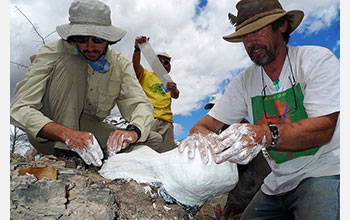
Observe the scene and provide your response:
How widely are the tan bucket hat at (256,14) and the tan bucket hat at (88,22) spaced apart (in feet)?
3.07

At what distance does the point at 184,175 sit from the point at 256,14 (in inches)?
47.1

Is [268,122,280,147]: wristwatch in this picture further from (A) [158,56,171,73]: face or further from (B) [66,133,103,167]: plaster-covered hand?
(A) [158,56,171,73]: face

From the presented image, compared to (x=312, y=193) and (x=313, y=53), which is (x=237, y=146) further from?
(x=313, y=53)

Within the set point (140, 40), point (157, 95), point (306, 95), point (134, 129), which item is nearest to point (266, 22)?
point (306, 95)

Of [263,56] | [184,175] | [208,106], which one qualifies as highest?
[263,56]

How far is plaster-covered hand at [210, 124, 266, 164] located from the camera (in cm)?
123

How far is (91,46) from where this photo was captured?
2.08 metres

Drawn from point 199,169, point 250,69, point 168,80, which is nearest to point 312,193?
point 199,169

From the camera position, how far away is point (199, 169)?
48.5 inches

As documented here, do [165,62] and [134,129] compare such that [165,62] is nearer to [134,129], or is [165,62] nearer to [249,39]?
[134,129]

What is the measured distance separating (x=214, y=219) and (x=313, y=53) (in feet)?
6.97

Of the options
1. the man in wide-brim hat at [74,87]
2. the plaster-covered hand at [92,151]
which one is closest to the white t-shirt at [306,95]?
the man in wide-brim hat at [74,87]

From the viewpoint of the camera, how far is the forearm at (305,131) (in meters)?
1.39

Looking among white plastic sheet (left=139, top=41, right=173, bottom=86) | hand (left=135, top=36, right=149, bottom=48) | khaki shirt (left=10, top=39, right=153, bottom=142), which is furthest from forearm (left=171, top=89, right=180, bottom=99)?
khaki shirt (left=10, top=39, right=153, bottom=142)
